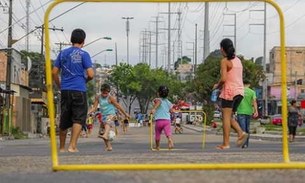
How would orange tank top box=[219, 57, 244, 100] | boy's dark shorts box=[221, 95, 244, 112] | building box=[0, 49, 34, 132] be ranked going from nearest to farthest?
orange tank top box=[219, 57, 244, 100] < boy's dark shorts box=[221, 95, 244, 112] < building box=[0, 49, 34, 132]

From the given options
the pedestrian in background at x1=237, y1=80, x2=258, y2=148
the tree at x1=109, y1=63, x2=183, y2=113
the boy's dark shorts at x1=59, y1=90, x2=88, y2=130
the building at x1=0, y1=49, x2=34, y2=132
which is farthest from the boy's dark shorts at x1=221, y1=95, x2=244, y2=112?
the tree at x1=109, y1=63, x2=183, y2=113

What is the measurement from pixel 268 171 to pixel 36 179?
7.34 feet

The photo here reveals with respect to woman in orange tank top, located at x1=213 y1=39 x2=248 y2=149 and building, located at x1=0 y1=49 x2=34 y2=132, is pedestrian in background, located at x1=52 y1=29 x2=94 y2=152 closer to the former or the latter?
woman in orange tank top, located at x1=213 y1=39 x2=248 y2=149

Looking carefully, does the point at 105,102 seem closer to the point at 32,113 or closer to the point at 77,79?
the point at 77,79

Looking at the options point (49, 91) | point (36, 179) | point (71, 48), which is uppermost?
point (71, 48)

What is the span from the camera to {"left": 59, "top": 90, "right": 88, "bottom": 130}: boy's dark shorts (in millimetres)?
9922

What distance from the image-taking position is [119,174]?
651cm

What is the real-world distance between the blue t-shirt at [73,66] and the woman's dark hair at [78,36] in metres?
0.13

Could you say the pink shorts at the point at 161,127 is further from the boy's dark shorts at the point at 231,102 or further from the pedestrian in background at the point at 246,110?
Result: the boy's dark shorts at the point at 231,102

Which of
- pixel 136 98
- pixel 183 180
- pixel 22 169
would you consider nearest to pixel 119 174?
pixel 183 180

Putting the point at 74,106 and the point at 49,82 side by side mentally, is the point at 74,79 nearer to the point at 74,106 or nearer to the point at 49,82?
the point at 74,106

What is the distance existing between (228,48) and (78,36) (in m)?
2.50

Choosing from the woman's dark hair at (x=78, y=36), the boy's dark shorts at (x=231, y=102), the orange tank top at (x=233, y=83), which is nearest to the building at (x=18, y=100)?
the boy's dark shorts at (x=231, y=102)

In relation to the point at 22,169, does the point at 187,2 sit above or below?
above
